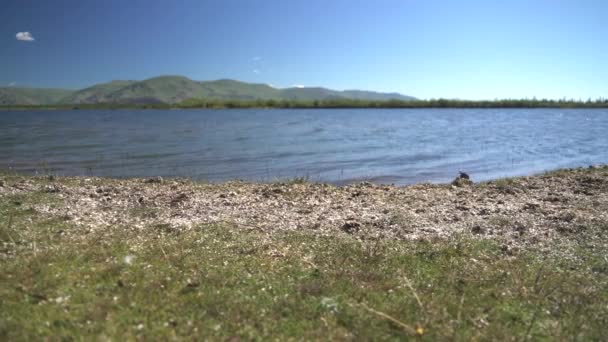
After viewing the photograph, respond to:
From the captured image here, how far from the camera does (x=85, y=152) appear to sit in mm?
39500

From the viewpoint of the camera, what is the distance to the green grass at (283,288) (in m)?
7.25

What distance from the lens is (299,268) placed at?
32.9 ft

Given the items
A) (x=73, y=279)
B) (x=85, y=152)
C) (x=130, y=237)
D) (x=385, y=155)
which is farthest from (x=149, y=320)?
(x=85, y=152)

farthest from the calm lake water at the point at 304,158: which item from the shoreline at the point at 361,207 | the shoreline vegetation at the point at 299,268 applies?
the shoreline vegetation at the point at 299,268

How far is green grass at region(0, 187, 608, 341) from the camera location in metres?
7.25

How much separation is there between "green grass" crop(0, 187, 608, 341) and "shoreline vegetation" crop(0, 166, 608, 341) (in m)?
0.04

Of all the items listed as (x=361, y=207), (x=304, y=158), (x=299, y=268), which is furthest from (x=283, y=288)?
(x=304, y=158)

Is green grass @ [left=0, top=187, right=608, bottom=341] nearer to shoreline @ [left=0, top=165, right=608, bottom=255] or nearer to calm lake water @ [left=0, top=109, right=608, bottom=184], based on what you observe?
shoreline @ [left=0, top=165, right=608, bottom=255]

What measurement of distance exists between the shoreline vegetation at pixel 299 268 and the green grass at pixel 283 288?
38 mm

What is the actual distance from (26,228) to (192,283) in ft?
22.1

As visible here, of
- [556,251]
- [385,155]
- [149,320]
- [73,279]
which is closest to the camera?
[149,320]

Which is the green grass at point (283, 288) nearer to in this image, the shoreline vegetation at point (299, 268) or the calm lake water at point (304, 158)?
the shoreline vegetation at point (299, 268)

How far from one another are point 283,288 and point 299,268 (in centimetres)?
124

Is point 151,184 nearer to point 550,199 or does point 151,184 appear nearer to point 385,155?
point 550,199
